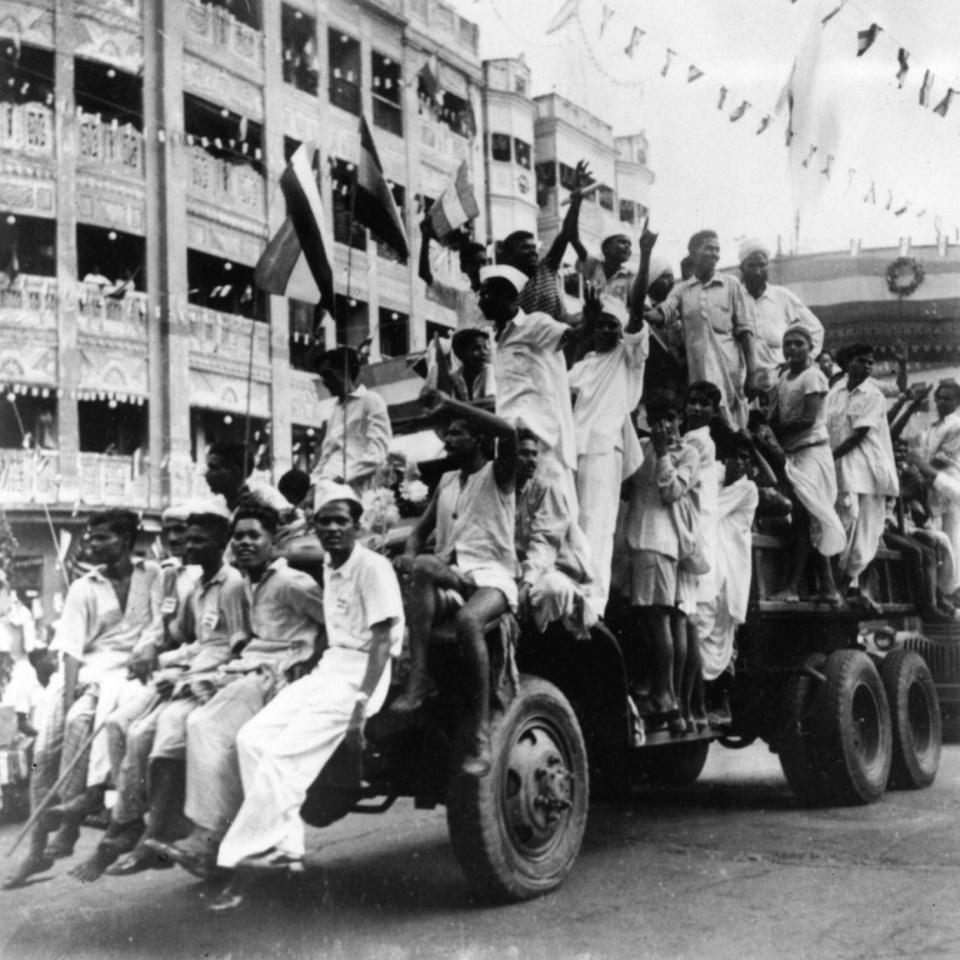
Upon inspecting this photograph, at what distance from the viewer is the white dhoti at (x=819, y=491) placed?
7.77 metres

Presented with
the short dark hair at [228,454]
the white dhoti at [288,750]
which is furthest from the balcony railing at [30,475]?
the white dhoti at [288,750]

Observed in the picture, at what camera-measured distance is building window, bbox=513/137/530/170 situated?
27.3 m

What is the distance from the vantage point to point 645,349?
6527 mm

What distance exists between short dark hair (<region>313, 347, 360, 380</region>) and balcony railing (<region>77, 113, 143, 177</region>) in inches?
575

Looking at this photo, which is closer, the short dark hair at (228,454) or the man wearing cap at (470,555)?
the man wearing cap at (470,555)

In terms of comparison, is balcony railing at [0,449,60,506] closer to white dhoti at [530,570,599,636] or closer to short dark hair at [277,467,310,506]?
short dark hair at [277,467,310,506]

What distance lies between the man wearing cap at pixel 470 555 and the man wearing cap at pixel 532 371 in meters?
0.48

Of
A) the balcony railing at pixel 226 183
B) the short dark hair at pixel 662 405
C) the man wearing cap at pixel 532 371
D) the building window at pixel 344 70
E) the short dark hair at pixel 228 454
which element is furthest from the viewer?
the balcony railing at pixel 226 183

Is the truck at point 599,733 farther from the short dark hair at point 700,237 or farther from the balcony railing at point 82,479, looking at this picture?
the balcony railing at point 82,479

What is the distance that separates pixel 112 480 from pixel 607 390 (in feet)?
48.9

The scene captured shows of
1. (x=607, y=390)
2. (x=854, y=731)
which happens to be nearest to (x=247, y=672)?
(x=607, y=390)

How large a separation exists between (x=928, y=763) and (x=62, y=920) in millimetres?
5817

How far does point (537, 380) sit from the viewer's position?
6.01 meters

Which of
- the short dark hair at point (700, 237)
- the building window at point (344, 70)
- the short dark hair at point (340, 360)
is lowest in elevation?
the short dark hair at point (340, 360)
